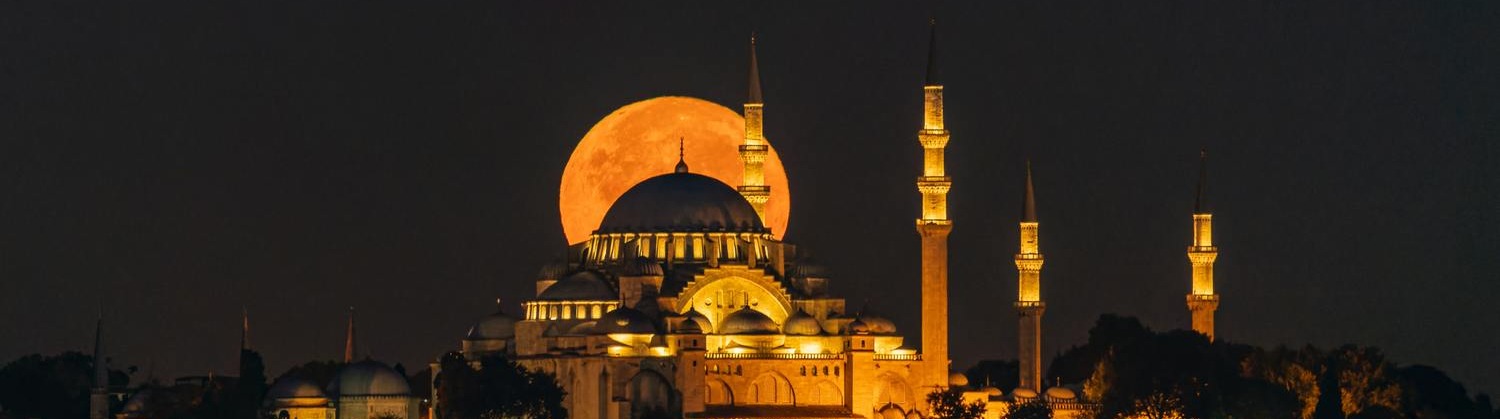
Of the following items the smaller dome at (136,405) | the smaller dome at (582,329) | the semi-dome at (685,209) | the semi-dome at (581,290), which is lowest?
the smaller dome at (136,405)

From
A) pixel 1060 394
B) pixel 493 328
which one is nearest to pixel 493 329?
pixel 493 328

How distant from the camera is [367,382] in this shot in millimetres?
96125

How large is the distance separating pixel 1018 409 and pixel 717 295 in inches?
378

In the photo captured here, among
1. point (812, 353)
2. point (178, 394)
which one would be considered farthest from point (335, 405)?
point (812, 353)

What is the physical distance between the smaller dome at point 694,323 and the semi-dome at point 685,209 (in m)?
3.19

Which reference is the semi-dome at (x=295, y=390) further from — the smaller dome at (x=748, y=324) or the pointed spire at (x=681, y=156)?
the pointed spire at (x=681, y=156)

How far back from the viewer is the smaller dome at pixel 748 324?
9494 centimetres

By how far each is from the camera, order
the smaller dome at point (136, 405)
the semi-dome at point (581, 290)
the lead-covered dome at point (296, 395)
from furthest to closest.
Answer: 1. the smaller dome at point (136, 405)
2. the semi-dome at point (581, 290)
3. the lead-covered dome at point (296, 395)

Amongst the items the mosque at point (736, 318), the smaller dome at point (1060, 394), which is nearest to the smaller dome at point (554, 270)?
the mosque at point (736, 318)

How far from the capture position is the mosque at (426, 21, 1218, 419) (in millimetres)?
92812

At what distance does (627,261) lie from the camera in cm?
9869

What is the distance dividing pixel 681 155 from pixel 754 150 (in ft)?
6.78

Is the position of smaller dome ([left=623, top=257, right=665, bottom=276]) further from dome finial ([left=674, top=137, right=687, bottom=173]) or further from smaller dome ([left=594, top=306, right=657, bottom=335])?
dome finial ([left=674, top=137, right=687, bottom=173])

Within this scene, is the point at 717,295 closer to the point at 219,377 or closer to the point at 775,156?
the point at 775,156
